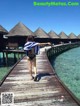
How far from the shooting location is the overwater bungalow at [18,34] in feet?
112

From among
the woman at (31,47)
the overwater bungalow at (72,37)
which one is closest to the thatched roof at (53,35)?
the overwater bungalow at (72,37)

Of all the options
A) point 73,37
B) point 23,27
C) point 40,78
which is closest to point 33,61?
point 40,78

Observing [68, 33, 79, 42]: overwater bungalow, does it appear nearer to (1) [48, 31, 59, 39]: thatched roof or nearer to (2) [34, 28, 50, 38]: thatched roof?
→ (1) [48, 31, 59, 39]: thatched roof

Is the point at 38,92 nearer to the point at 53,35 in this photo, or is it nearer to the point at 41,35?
the point at 41,35

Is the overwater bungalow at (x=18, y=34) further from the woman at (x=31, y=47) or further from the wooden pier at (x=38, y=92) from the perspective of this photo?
the wooden pier at (x=38, y=92)

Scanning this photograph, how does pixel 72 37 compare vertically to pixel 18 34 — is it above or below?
below

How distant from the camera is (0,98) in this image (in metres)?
5.66

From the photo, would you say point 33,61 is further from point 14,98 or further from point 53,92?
point 14,98

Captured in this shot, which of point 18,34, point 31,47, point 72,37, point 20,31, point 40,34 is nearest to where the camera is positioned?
point 31,47

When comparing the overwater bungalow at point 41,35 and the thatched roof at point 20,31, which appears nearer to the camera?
the thatched roof at point 20,31

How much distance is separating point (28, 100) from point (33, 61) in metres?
2.43

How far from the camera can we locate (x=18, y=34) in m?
34.1

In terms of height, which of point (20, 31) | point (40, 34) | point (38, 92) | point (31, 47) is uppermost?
point (31, 47)

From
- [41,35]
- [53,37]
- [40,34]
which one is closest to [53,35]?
[53,37]
